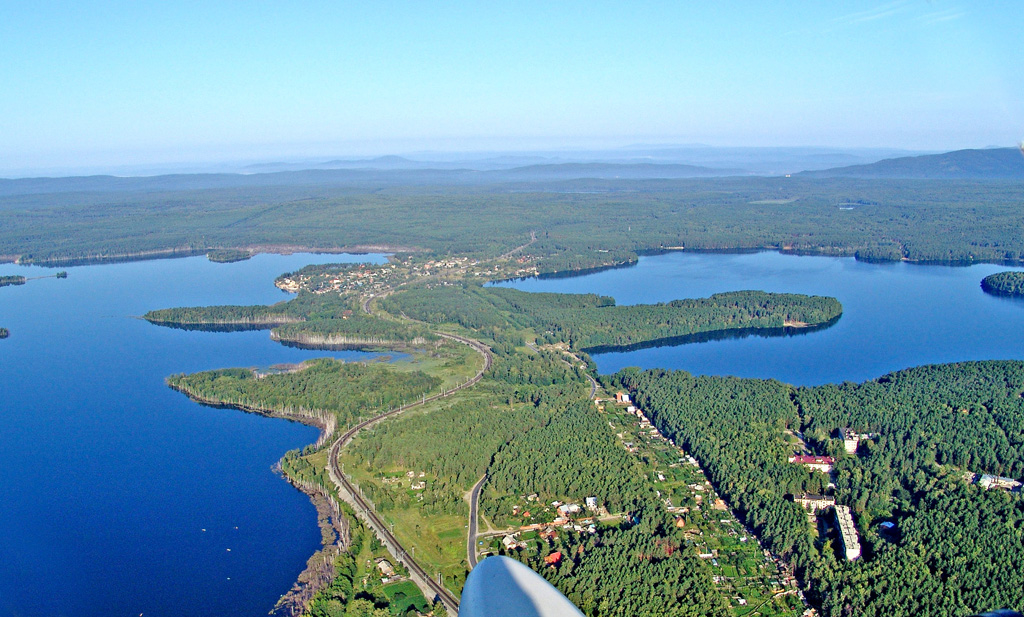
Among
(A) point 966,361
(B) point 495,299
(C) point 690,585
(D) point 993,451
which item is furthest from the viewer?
(B) point 495,299

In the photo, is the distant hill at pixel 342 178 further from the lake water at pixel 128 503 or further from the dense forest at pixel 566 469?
the dense forest at pixel 566 469

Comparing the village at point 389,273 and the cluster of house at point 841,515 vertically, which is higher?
the village at point 389,273

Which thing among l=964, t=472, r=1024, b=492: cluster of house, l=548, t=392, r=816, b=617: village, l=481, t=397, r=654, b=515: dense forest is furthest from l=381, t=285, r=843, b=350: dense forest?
l=964, t=472, r=1024, b=492: cluster of house

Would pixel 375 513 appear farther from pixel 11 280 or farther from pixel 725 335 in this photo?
pixel 11 280

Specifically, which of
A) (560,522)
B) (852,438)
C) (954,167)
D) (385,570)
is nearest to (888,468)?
(852,438)

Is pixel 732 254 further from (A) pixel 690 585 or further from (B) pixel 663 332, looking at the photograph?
(A) pixel 690 585

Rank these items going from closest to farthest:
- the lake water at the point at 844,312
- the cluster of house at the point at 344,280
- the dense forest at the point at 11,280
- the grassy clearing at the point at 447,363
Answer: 1. the grassy clearing at the point at 447,363
2. the lake water at the point at 844,312
3. the cluster of house at the point at 344,280
4. the dense forest at the point at 11,280

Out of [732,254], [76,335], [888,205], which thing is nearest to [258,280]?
[76,335]

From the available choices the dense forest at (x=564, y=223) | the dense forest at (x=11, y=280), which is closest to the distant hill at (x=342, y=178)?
the dense forest at (x=564, y=223)
